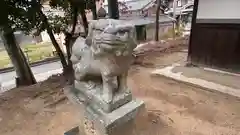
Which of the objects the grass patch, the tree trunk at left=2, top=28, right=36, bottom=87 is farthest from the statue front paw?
the grass patch

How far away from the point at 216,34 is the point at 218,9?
1.46ft

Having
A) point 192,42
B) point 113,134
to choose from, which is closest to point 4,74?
point 192,42

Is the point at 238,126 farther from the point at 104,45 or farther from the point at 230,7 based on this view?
the point at 230,7

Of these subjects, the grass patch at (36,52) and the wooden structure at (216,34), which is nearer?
the wooden structure at (216,34)

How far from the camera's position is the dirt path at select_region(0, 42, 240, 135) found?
6.61 feet

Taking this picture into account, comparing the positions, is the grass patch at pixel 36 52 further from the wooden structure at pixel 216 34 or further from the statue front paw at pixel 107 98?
the statue front paw at pixel 107 98

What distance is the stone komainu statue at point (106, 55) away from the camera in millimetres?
1004

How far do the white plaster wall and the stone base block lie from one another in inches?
107

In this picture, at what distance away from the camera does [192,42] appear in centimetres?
374

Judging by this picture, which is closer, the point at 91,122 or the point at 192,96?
the point at 91,122

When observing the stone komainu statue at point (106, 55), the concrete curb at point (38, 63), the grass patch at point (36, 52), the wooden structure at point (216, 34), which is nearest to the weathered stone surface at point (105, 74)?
the stone komainu statue at point (106, 55)

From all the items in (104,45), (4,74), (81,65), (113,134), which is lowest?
(4,74)

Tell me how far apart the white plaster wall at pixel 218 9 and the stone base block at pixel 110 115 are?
2.72 meters

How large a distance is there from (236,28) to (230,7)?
0.38 meters
